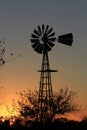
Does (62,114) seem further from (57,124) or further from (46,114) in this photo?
(57,124)

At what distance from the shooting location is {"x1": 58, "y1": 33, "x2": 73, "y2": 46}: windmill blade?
56.5 m

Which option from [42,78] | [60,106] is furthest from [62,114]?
[42,78]

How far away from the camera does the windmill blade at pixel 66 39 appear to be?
2223 inches

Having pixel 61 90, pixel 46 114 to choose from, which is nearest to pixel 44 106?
pixel 46 114

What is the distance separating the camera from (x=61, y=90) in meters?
74.6

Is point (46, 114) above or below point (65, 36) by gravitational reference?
below

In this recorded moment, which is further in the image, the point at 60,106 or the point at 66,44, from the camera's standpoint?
the point at 60,106

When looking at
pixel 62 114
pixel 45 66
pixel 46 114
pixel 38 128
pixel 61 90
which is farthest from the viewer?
pixel 61 90

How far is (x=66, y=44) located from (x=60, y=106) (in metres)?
15.4

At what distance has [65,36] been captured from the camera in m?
57.0

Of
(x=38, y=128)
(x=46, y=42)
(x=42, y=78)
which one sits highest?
(x=46, y=42)

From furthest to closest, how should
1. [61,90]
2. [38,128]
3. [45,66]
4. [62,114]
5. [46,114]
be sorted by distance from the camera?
[61,90] → [62,114] → [46,114] → [45,66] → [38,128]

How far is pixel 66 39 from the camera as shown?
56.9 meters

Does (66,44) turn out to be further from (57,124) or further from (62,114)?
(62,114)
